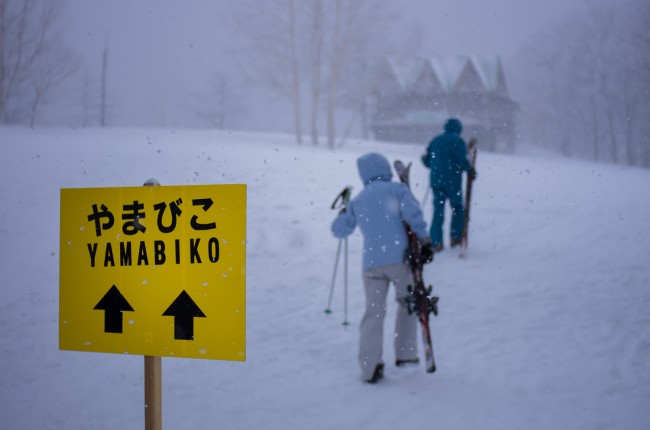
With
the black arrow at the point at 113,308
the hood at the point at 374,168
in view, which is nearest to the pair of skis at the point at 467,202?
the hood at the point at 374,168

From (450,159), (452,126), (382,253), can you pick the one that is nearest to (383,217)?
(382,253)

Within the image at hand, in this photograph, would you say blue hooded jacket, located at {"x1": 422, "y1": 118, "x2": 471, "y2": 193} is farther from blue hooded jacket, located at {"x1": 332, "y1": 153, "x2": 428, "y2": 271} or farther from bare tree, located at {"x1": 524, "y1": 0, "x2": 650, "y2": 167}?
bare tree, located at {"x1": 524, "y1": 0, "x2": 650, "y2": 167}

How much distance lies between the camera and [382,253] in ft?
14.0

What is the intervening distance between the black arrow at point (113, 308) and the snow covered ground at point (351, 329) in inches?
76.7

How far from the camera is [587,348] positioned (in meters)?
4.91

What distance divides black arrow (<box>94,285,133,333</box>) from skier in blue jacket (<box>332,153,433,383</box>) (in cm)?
244

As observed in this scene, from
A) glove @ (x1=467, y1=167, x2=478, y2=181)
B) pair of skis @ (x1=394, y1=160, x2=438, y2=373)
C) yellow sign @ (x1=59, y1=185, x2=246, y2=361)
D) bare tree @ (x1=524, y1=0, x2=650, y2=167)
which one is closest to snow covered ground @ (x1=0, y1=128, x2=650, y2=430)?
pair of skis @ (x1=394, y1=160, x2=438, y2=373)

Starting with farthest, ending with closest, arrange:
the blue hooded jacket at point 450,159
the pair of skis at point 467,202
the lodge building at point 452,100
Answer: the lodge building at point 452,100
the pair of skis at point 467,202
the blue hooded jacket at point 450,159

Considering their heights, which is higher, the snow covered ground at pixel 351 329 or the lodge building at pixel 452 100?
the lodge building at pixel 452 100

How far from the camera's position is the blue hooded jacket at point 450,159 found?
7.20 meters

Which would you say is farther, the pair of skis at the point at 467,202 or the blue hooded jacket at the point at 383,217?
the pair of skis at the point at 467,202

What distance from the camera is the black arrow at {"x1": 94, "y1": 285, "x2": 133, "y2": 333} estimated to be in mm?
2178

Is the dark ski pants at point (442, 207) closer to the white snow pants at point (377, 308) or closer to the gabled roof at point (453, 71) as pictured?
the white snow pants at point (377, 308)

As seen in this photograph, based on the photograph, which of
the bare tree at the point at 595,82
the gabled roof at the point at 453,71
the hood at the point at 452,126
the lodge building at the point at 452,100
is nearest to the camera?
the hood at the point at 452,126
